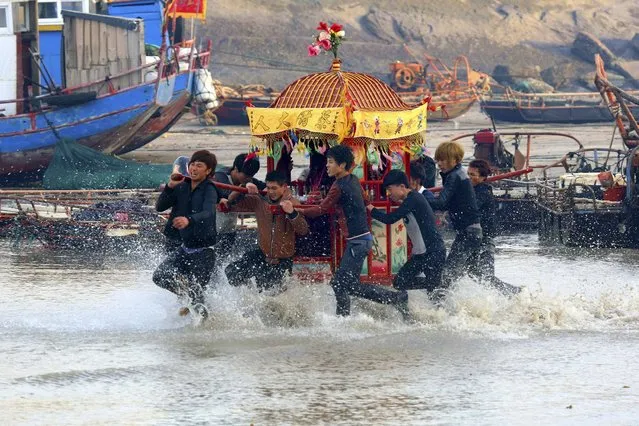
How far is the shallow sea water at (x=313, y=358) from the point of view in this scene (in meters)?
8.45

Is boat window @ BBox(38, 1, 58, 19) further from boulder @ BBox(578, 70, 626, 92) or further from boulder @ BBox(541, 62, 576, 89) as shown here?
boulder @ BBox(578, 70, 626, 92)

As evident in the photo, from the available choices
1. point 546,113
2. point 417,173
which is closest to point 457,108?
point 546,113

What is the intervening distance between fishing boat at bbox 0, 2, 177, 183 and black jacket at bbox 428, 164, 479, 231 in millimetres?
14401

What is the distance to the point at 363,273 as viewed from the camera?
37.8 feet

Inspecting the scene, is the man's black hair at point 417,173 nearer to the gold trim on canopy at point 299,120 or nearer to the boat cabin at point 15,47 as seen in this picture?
the gold trim on canopy at point 299,120

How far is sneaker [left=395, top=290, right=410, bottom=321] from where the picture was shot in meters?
11.0

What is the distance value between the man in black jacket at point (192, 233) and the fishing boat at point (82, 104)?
46.1 feet

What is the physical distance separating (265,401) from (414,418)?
971 millimetres

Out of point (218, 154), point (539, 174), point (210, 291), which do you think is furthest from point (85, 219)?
point (218, 154)

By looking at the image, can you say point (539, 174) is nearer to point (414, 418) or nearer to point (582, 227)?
point (582, 227)

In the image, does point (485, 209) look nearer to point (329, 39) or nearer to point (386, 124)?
point (386, 124)

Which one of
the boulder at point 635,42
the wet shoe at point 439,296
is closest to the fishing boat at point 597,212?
the wet shoe at point 439,296

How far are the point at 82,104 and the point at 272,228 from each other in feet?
50.4

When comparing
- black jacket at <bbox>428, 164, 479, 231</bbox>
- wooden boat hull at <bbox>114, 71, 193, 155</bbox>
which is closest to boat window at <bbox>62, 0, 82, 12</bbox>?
wooden boat hull at <bbox>114, 71, 193, 155</bbox>
